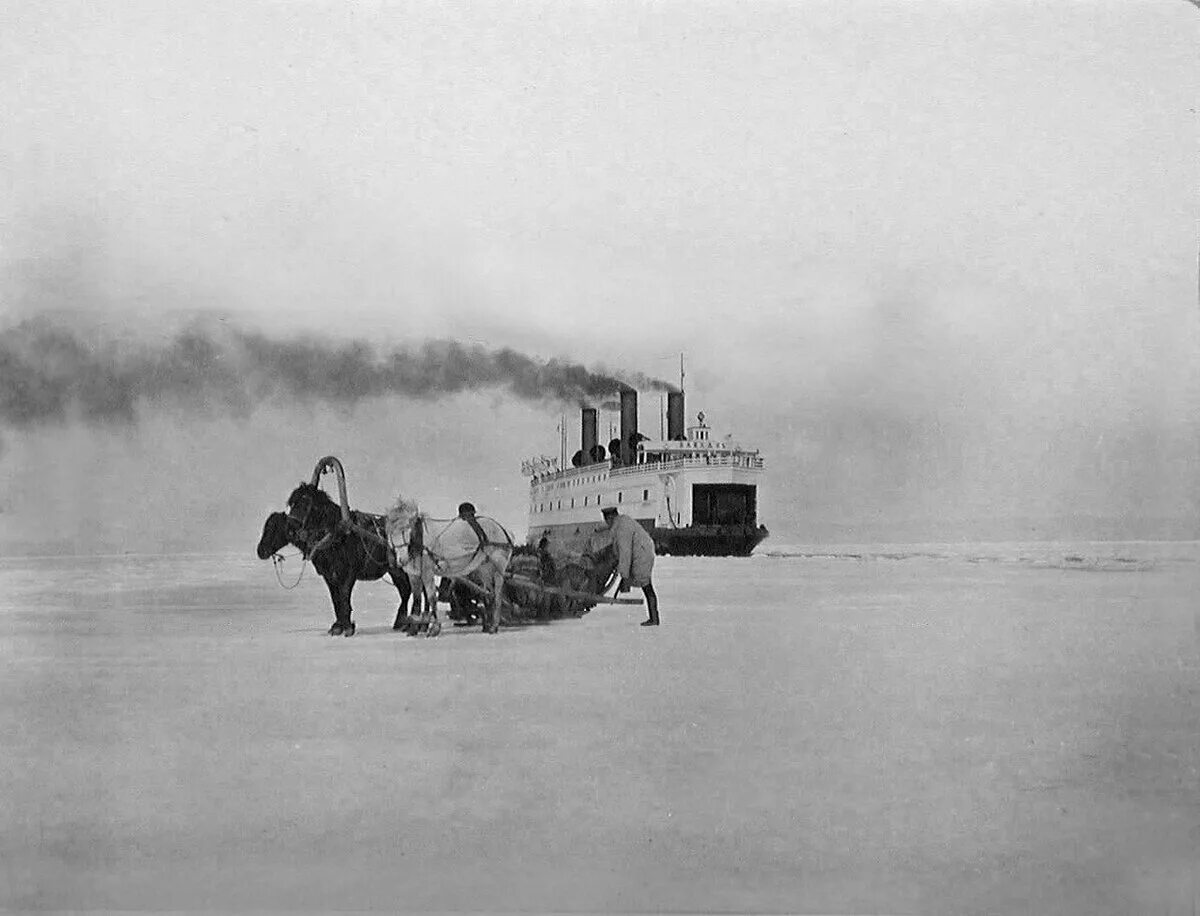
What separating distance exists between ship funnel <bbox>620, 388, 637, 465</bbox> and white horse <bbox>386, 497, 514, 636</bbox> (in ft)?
1.28

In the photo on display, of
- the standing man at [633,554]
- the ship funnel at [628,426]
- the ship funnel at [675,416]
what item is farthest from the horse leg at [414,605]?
the ship funnel at [675,416]

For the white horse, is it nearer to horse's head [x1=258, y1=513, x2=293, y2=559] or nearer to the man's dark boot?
horse's head [x1=258, y1=513, x2=293, y2=559]

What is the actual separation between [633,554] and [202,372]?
1257 millimetres

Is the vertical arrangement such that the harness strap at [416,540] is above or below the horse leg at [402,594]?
above

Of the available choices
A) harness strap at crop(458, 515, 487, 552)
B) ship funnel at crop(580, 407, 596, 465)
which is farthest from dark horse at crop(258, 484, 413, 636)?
ship funnel at crop(580, 407, 596, 465)

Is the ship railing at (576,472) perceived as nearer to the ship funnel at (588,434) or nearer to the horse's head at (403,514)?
the ship funnel at (588,434)

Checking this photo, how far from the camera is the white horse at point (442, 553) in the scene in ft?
10.3

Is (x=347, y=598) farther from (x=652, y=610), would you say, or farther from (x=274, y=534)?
(x=652, y=610)

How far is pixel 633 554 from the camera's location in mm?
3191

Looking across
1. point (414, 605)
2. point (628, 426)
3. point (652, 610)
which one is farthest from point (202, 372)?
point (652, 610)

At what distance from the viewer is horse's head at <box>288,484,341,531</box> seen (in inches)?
123

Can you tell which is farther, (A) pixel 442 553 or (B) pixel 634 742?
(A) pixel 442 553

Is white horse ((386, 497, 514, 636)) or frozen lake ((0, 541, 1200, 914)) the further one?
Answer: white horse ((386, 497, 514, 636))

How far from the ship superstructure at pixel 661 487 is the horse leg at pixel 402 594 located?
359mm
